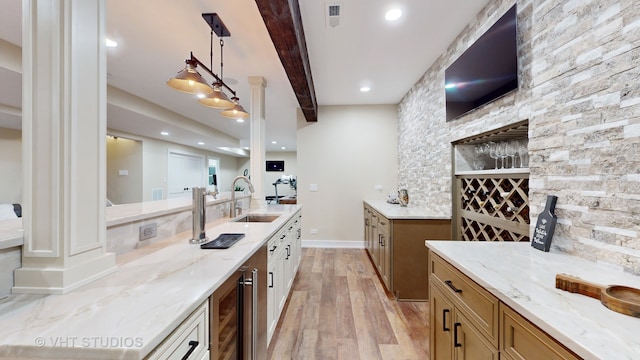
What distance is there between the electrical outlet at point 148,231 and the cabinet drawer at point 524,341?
1812mm

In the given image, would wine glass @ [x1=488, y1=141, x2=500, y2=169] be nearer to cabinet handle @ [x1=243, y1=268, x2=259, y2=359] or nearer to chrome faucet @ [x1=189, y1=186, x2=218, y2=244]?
cabinet handle @ [x1=243, y1=268, x2=259, y2=359]

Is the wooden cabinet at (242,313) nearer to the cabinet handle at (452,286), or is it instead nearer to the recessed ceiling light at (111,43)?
the cabinet handle at (452,286)

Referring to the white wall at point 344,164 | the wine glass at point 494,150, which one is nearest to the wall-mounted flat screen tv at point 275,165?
the white wall at point 344,164

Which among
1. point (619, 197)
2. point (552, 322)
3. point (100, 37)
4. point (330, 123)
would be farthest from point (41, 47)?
point (330, 123)

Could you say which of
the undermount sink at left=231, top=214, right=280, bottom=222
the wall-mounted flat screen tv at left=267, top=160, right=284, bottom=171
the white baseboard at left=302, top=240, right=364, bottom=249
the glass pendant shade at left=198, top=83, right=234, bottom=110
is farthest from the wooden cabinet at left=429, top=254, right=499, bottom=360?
the wall-mounted flat screen tv at left=267, top=160, right=284, bottom=171

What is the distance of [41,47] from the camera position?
84 centimetres

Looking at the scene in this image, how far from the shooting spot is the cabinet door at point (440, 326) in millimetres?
1317

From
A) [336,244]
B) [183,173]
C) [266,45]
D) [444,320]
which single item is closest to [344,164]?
[336,244]

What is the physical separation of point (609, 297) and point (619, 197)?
1.74 ft

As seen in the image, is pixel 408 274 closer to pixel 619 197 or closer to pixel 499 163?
pixel 499 163

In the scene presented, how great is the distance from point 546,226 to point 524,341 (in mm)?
792

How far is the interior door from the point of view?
727 centimetres

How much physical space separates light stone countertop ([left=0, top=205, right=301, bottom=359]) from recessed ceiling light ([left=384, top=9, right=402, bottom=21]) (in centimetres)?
218

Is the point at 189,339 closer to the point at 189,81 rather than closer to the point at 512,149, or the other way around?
the point at 189,81
